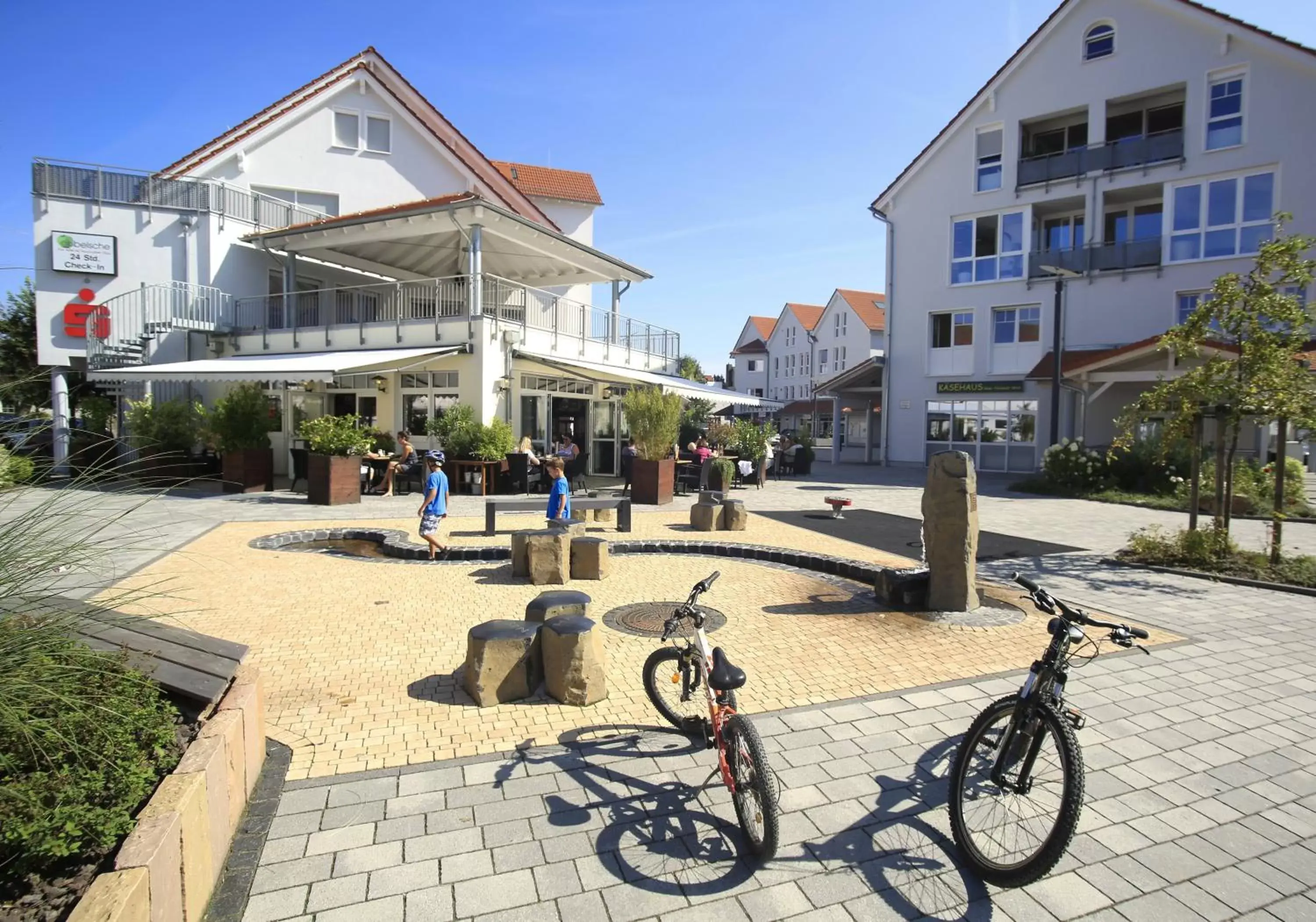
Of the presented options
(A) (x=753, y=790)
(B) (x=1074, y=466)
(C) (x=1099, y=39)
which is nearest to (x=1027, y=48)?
(C) (x=1099, y=39)

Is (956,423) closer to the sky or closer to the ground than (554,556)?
closer to the sky

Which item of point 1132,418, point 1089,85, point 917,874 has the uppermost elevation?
point 1089,85

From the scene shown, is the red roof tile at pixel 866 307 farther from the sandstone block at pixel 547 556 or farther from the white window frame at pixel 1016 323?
the sandstone block at pixel 547 556

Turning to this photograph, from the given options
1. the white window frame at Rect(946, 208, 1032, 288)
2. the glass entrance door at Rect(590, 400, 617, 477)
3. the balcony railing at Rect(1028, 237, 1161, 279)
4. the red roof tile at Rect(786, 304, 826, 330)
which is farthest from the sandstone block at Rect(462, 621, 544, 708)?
the red roof tile at Rect(786, 304, 826, 330)

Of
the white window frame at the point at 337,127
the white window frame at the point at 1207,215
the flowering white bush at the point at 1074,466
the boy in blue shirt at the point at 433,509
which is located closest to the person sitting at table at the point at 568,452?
the boy in blue shirt at the point at 433,509

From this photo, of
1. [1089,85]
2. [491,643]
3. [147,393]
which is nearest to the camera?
[491,643]

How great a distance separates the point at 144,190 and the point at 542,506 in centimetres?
1691

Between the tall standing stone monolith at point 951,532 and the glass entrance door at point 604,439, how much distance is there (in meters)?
14.0

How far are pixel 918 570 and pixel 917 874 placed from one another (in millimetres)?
4341

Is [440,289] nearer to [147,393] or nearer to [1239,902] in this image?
[147,393]

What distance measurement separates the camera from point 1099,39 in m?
24.0

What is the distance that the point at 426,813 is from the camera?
9.80 feet

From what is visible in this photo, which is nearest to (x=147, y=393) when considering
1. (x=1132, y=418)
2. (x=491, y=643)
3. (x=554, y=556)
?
(x=554, y=556)

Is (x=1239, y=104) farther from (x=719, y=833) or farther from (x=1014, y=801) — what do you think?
(x=719, y=833)
